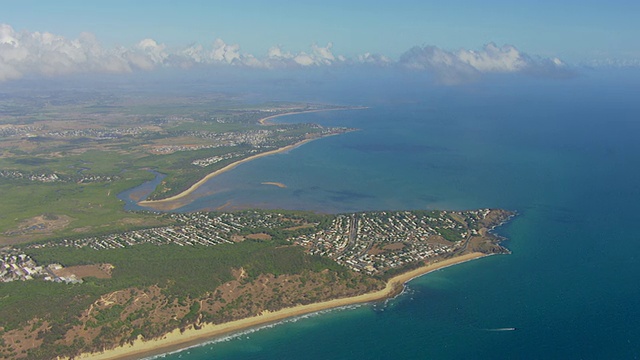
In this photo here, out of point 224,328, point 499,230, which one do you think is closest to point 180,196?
point 224,328

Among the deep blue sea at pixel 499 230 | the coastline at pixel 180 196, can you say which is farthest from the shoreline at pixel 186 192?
the deep blue sea at pixel 499 230

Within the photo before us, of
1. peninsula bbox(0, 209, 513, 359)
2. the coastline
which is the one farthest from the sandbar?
peninsula bbox(0, 209, 513, 359)

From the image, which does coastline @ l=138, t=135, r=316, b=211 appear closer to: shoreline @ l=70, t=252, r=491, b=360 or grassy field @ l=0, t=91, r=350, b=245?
grassy field @ l=0, t=91, r=350, b=245

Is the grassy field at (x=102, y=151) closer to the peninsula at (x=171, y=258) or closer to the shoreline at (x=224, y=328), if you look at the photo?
the peninsula at (x=171, y=258)

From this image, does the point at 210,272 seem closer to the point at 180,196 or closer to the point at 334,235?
the point at 334,235

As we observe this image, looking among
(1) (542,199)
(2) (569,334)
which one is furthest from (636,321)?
(1) (542,199)

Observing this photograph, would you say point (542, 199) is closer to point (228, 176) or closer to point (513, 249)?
point (513, 249)

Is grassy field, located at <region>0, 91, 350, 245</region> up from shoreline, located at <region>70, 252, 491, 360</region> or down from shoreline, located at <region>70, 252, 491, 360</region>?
up
